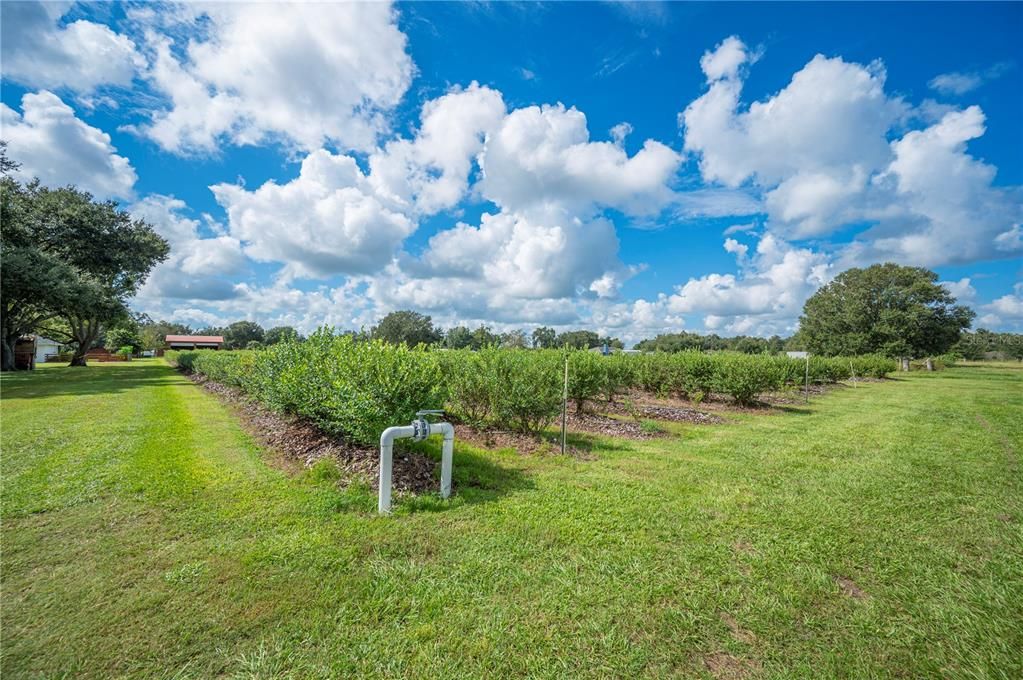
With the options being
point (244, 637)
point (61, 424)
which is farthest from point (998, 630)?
point (61, 424)

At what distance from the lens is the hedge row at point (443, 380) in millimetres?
5023

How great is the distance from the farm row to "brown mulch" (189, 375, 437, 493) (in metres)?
0.26

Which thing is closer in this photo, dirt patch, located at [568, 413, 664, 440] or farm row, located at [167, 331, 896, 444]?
farm row, located at [167, 331, 896, 444]

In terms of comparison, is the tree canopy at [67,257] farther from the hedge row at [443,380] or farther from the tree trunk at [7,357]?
the hedge row at [443,380]

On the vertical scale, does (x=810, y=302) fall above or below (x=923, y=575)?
above

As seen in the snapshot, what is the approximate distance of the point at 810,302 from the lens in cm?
5153

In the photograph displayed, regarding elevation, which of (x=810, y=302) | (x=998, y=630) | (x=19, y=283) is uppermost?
(x=810, y=302)

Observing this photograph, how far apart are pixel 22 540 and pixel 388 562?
9.75 feet

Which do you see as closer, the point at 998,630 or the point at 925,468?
the point at 998,630

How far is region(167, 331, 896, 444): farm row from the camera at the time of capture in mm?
5023

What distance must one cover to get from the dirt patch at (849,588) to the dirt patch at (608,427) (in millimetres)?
4957

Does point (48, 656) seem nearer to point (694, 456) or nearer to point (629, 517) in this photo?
point (629, 517)

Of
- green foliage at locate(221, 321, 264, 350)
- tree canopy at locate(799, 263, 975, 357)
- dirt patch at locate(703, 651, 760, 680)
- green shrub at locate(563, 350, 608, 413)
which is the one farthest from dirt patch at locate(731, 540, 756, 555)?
green foliage at locate(221, 321, 264, 350)

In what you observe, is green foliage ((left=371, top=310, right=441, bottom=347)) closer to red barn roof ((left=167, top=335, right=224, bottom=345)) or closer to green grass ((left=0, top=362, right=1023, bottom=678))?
red barn roof ((left=167, top=335, right=224, bottom=345))
